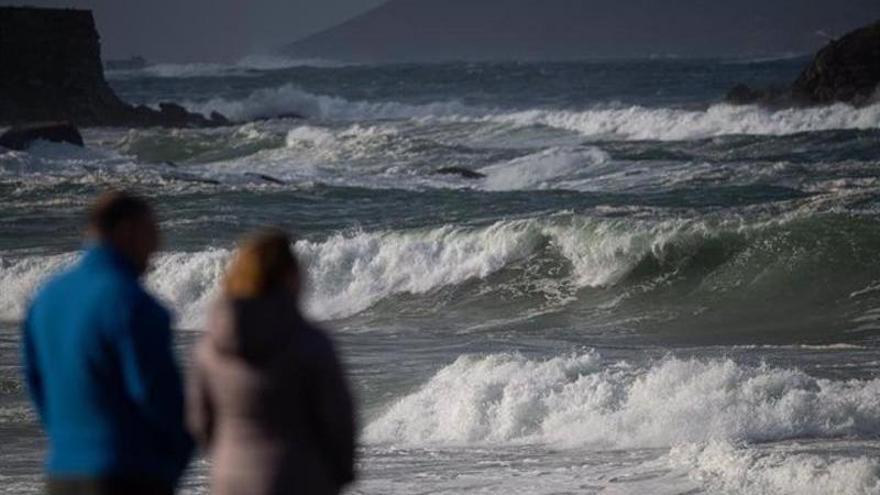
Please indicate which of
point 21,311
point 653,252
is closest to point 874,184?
point 653,252

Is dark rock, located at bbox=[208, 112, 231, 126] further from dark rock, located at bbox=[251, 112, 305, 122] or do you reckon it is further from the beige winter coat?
the beige winter coat

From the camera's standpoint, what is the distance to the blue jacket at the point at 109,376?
4984 mm

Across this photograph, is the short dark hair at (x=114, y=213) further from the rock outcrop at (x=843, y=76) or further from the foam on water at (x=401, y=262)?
the rock outcrop at (x=843, y=76)

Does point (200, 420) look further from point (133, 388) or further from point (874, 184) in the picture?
point (874, 184)

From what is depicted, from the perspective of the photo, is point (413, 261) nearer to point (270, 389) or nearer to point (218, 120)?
point (270, 389)

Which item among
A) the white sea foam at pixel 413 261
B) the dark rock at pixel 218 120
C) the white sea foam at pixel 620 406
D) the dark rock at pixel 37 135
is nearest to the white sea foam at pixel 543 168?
the dark rock at pixel 37 135

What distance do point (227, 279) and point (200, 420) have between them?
0.34 meters

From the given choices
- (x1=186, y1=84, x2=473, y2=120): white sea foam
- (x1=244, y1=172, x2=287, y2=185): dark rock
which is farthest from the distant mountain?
(x1=244, y1=172, x2=287, y2=185): dark rock

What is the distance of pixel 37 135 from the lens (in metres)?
45.4

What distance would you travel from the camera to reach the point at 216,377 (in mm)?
5098

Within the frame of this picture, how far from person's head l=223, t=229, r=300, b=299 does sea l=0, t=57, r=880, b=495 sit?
19.0ft

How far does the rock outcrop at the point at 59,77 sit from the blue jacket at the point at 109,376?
57.1 meters

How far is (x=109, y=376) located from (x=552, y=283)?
1753 cm

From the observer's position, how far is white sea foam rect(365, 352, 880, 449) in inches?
490
